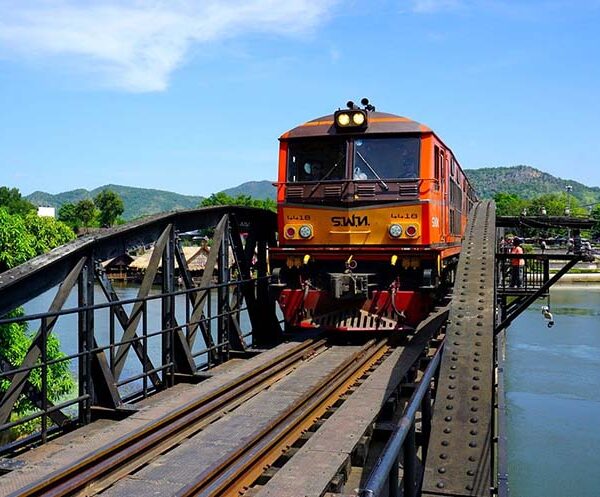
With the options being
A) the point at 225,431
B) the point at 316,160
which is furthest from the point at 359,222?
the point at 225,431

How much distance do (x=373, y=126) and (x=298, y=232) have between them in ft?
7.16

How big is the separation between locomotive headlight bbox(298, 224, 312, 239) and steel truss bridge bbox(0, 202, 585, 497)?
3.83ft

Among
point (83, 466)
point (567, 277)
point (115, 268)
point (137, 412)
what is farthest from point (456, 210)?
point (115, 268)

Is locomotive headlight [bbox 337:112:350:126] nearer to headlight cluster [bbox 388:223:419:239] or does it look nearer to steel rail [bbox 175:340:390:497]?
headlight cluster [bbox 388:223:419:239]

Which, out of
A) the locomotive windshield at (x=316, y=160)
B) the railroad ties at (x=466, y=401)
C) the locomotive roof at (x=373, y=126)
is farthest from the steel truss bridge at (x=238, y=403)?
the locomotive roof at (x=373, y=126)

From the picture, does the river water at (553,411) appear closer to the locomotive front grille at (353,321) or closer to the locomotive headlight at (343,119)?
the locomotive front grille at (353,321)

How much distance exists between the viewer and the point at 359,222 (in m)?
12.0

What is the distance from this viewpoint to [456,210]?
16.1 m

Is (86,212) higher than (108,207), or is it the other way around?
(108,207)

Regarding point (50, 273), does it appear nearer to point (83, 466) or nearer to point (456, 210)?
point (83, 466)

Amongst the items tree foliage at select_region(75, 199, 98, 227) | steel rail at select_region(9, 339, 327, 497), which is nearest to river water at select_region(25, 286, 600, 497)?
steel rail at select_region(9, 339, 327, 497)

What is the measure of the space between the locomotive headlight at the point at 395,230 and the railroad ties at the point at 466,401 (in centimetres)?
708

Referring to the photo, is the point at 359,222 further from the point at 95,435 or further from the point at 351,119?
the point at 95,435

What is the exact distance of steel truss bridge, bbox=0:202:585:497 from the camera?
3707 millimetres
